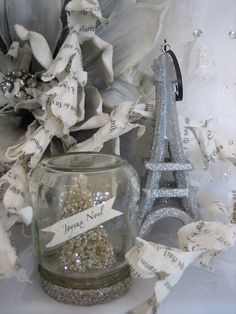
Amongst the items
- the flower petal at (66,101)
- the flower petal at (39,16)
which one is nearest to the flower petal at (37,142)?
the flower petal at (66,101)

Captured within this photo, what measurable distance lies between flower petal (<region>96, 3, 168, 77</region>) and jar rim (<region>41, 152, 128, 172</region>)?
14cm

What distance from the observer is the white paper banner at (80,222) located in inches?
16.0

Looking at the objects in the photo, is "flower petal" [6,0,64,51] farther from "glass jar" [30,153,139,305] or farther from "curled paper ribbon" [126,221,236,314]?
"curled paper ribbon" [126,221,236,314]

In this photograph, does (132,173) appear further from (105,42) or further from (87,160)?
(105,42)

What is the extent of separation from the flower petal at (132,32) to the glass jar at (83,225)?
5.8 inches

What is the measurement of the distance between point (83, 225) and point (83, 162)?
0.23 ft

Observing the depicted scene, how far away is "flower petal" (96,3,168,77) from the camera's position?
515mm

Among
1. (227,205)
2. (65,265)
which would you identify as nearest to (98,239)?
(65,265)

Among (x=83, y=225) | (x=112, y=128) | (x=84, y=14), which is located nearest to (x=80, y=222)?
(x=83, y=225)

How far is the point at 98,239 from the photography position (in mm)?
427

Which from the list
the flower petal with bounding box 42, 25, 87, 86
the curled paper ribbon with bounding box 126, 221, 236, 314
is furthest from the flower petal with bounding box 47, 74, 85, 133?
the curled paper ribbon with bounding box 126, 221, 236, 314

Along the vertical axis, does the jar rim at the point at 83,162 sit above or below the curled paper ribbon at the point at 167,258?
Result: above

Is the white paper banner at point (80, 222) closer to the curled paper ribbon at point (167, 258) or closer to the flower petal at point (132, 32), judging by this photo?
the curled paper ribbon at point (167, 258)

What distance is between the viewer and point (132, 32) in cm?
52
